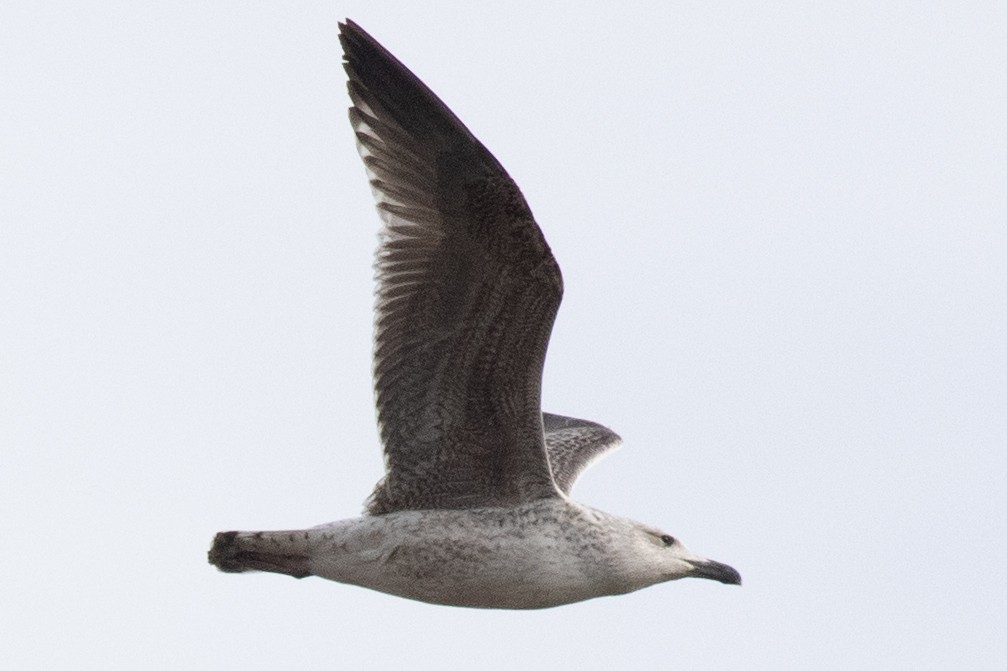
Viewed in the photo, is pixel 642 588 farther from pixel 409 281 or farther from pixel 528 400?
pixel 409 281

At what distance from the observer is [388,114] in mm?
13344

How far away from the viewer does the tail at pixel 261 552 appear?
13.3 meters

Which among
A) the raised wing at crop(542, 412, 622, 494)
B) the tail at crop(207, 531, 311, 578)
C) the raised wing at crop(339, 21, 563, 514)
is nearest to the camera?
the raised wing at crop(339, 21, 563, 514)

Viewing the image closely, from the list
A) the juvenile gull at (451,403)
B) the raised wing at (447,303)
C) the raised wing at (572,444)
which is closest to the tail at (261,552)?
the juvenile gull at (451,403)

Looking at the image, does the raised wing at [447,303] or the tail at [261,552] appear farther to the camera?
the tail at [261,552]

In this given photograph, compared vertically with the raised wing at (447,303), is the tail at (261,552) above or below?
below

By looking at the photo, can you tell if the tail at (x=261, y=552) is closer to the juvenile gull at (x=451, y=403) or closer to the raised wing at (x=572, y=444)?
the juvenile gull at (x=451, y=403)

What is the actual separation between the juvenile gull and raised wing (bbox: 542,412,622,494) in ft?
7.35

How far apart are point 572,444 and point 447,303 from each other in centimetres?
373

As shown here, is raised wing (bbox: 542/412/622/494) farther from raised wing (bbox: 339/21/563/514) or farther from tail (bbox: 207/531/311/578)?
tail (bbox: 207/531/311/578)

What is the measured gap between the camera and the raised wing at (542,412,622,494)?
52.4ft

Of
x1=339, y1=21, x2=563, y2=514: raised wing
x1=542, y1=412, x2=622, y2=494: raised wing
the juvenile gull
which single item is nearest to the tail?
the juvenile gull

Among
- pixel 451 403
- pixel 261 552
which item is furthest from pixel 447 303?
pixel 261 552

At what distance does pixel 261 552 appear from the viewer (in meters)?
13.4
